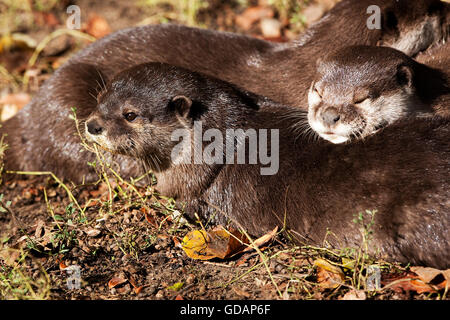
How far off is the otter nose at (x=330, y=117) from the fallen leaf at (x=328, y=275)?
0.63 m

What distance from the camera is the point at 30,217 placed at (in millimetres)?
3137

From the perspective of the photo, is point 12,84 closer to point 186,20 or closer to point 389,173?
point 186,20

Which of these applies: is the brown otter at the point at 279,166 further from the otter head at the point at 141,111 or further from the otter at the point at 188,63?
the otter at the point at 188,63

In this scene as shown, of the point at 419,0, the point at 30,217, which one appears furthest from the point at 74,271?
the point at 419,0

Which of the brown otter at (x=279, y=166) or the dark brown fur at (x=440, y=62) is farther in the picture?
the dark brown fur at (x=440, y=62)

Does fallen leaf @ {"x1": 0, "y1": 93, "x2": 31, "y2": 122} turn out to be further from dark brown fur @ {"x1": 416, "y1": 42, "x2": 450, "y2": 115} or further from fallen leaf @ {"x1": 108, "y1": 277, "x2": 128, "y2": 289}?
dark brown fur @ {"x1": 416, "y1": 42, "x2": 450, "y2": 115}

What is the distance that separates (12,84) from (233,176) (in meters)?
2.42

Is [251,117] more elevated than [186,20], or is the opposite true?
[186,20]

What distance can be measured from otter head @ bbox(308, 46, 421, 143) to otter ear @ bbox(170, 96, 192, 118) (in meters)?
0.58

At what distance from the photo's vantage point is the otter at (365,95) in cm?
271

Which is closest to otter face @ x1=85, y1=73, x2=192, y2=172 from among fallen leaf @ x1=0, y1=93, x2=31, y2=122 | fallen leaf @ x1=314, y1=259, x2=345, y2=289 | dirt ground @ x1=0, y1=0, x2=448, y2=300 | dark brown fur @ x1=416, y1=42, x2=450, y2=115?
dirt ground @ x1=0, y1=0, x2=448, y2=300

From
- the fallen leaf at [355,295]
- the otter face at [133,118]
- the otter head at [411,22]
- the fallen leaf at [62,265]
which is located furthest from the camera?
the otter head at [411,22]

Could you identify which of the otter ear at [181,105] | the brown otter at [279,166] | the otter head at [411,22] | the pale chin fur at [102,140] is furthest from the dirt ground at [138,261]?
the otter head at [411,22]

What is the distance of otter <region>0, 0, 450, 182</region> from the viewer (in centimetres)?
328
